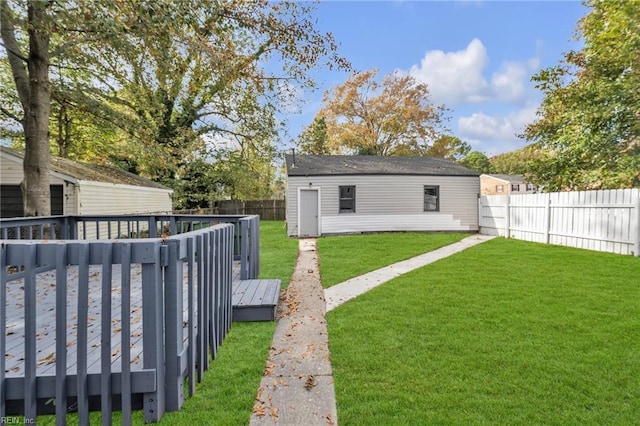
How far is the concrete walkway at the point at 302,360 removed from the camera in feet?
7.75

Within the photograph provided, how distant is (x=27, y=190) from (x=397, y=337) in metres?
8.07

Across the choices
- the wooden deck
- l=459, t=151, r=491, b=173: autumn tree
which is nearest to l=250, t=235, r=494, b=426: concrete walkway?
the wooden deck

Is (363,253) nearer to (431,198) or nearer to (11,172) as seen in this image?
(431,198)

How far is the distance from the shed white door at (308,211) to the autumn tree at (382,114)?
16012 millimetres

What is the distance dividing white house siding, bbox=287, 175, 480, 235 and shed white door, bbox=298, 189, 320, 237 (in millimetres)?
213

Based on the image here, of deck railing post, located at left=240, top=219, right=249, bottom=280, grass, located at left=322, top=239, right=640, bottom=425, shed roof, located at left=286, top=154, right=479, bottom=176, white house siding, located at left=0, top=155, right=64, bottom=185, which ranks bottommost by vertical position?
grass, located at left=322, top=239, right=640, bottom=425

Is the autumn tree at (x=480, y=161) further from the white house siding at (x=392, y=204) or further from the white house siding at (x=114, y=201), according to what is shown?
the white house siding at (x=114, y=201)

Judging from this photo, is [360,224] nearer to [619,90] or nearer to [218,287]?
[619,90]

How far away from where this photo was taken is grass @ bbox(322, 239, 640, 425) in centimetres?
237

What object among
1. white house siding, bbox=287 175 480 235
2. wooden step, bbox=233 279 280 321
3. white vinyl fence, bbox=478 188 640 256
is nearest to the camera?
wooden step, bbox=233 279 280 321

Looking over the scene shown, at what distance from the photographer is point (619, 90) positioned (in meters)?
10.8

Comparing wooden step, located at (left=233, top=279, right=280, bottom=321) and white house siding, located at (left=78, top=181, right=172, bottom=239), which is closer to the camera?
wooden step, located at (left=233, top=279, right=280, bottom=321)

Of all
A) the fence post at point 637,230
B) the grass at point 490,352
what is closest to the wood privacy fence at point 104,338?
the grass at point 490,352

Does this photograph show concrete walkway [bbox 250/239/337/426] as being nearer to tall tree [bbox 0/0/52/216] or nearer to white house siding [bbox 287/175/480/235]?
tall tree [bbox 0/0/52/216]
